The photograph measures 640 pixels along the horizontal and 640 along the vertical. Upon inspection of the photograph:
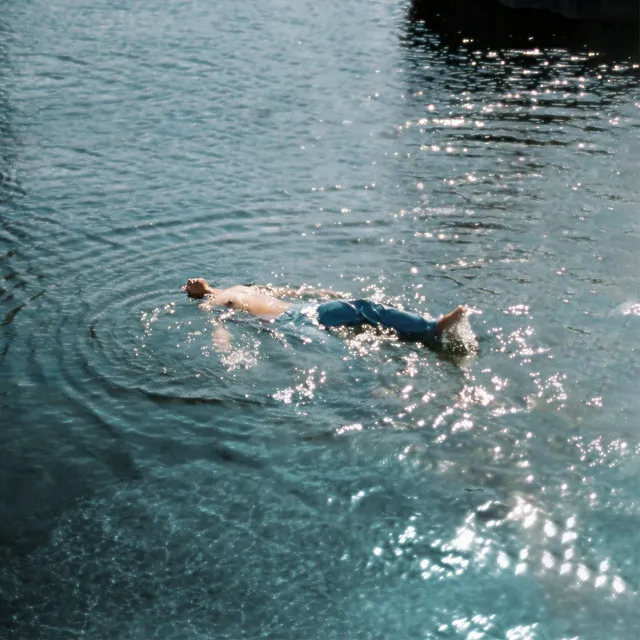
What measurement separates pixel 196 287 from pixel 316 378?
8.86 ft

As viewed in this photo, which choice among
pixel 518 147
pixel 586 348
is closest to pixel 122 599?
pixel 586 348

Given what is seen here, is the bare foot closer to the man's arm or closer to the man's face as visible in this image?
the man's arm

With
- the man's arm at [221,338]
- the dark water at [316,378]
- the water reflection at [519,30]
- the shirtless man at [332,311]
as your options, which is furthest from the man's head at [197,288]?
the water reflection at [519,30]

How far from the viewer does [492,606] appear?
27.5ft

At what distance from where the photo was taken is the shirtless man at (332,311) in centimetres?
1232

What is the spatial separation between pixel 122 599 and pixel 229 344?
4832mm

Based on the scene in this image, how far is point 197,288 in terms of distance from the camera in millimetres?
13586

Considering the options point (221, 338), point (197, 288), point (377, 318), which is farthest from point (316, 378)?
point (197, 288)

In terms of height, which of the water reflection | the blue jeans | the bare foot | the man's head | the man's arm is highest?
the water reflection

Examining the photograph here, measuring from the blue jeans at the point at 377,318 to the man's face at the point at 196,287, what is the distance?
185 cm

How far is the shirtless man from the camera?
12320 millimetres

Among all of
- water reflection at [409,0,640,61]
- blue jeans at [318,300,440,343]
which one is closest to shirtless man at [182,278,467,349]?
blue jeans at [318,300,440,343]

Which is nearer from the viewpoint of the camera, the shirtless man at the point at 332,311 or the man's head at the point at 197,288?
the shirtless man at the point at 332,311

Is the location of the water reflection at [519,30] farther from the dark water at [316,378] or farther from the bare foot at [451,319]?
the bare foot at [451,319]
